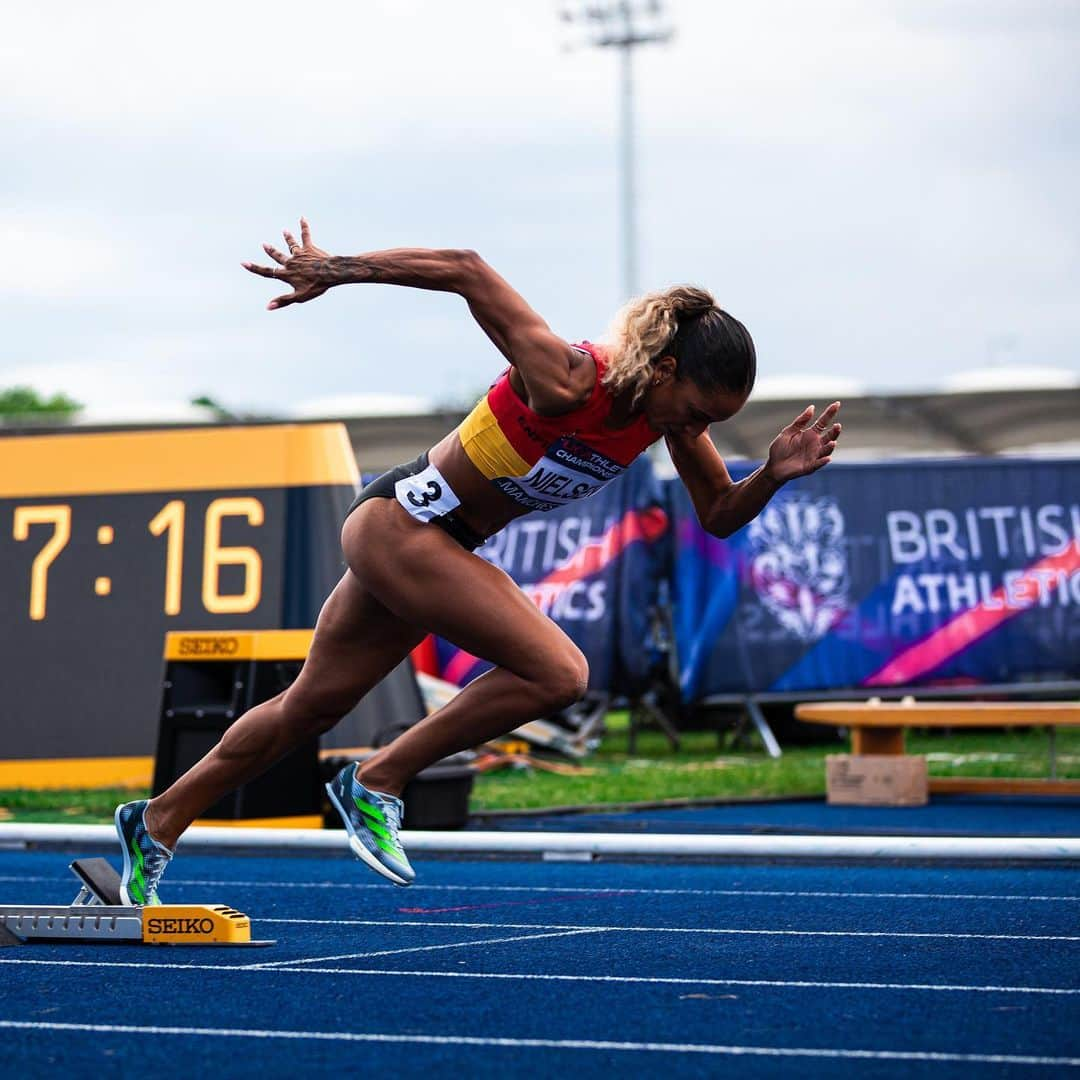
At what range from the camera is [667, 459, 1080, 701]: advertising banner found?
59.1 ft

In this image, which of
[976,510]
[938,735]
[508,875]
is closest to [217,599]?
[508,875]

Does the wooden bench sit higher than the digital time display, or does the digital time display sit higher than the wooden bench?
the digital time display

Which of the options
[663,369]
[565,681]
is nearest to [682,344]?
[663,369]

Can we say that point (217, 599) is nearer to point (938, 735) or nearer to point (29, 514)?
Answer: point (29, 514)

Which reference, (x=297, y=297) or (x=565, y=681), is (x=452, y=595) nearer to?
(x=565, y=681)

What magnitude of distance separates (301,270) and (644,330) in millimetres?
932

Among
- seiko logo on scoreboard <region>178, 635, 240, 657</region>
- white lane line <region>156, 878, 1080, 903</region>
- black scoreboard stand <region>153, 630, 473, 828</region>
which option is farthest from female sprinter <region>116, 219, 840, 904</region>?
seiko logo on scoreboard <region>178, 635, 240, 657</region>

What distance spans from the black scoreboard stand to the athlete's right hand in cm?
497

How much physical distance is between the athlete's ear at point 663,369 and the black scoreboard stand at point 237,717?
16.6ft

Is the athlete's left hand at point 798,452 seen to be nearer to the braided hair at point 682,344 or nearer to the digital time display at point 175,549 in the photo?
the braided hair at point 682,344

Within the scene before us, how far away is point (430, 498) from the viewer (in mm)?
5328

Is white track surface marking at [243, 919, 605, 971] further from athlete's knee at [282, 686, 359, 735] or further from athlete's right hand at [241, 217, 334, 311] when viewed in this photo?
athlete's right hand at [241, 217, 334, 311]

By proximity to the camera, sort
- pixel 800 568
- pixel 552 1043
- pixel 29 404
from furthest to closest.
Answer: pixel 29 404
pixel 800 568
pixel 552 1043

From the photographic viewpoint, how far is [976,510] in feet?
60.2
